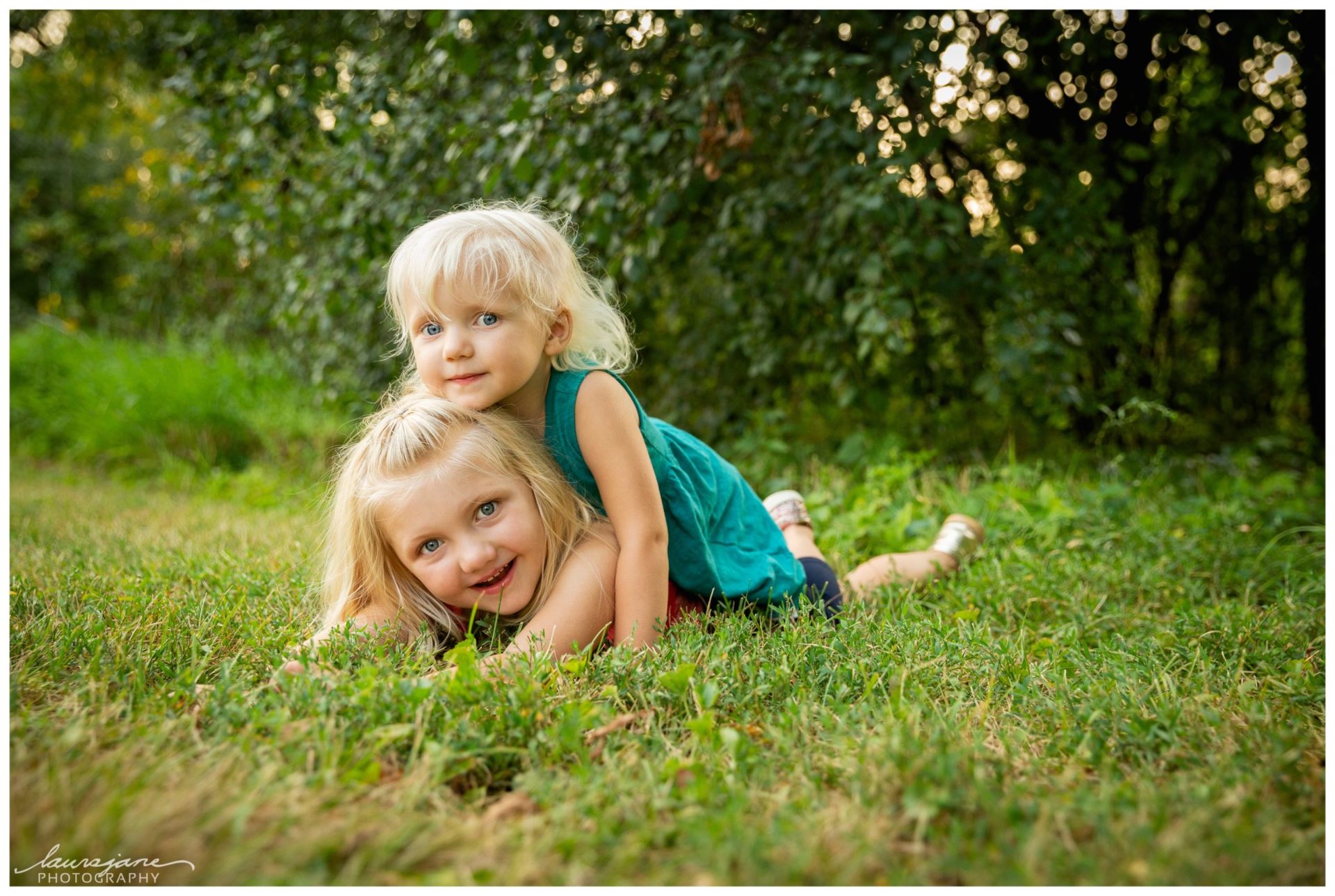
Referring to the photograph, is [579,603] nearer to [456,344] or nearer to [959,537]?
[456,344]

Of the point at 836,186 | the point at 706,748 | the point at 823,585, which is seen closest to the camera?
the point at 706,748

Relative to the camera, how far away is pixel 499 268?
6.89 feet

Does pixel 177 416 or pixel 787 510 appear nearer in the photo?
pixel 787 510

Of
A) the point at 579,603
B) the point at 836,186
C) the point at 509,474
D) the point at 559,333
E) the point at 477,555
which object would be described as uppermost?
the point at 836,186

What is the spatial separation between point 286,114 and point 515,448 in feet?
9.80

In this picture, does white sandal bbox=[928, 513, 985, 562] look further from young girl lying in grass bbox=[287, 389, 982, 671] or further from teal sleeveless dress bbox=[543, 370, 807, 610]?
young girl lying in grass bbox=[287, 389, 982, 671]

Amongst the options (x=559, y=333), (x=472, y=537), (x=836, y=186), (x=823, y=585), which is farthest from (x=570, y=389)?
(x=836, y=186)

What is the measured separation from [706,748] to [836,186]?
2.78m

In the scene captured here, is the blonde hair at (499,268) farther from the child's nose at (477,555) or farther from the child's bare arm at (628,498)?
the child's nose at (477,555)

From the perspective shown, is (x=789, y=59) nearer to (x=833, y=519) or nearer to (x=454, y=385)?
(x=833, y=519)

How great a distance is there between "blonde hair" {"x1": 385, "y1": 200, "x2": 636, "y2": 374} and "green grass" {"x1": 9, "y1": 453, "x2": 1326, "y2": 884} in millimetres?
762

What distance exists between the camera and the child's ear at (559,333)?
2.26 metres
